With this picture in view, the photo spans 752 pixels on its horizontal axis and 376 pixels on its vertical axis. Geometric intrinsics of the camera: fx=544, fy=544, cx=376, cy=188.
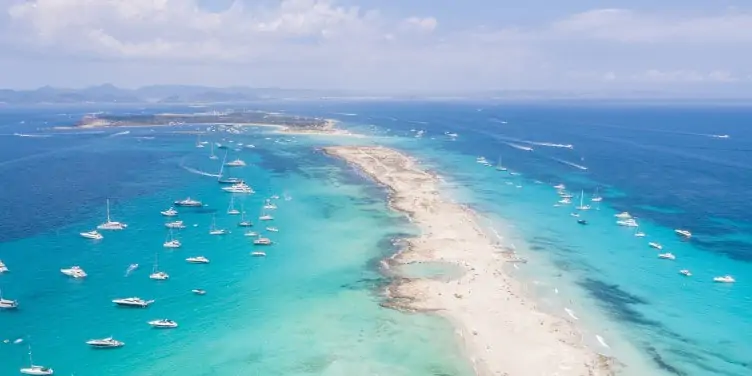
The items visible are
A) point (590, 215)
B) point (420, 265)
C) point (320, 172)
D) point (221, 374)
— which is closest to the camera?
point (221, 374)

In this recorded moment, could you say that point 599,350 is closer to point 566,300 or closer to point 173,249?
point 566,300

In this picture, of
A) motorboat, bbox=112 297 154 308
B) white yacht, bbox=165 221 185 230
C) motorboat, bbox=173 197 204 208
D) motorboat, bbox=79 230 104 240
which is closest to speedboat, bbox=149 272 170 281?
motorboat, bbox=112 297 154 308

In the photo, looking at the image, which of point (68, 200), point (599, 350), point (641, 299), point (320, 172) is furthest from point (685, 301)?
point (68, 200)

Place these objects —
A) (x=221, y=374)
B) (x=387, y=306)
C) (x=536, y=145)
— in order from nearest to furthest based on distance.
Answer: (x=221, y=374) → (x=387, y=306) → (x=536, y=145)

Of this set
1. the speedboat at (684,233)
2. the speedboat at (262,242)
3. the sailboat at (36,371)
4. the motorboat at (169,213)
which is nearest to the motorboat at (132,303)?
the sailboat at (36,371)

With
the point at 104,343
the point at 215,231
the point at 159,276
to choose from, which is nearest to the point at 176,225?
the point at 215,231

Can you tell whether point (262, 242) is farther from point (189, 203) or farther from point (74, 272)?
point (189, 203)
